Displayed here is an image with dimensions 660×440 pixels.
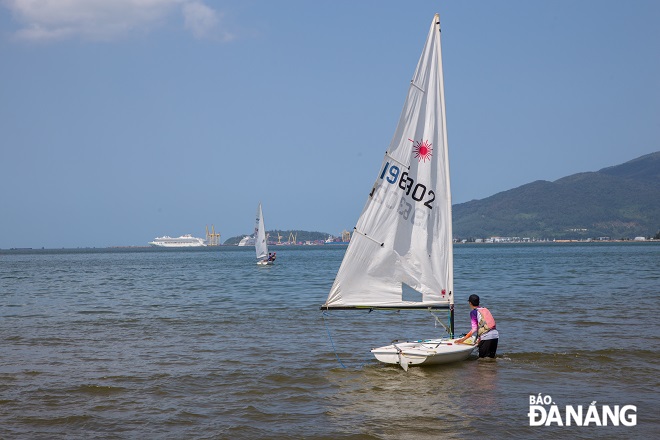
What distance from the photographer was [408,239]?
1470 cm

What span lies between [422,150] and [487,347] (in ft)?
16.5

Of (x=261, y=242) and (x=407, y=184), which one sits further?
(x=261, y=242)

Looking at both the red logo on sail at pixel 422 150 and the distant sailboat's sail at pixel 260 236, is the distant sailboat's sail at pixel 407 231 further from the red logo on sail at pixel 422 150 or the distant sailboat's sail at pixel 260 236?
the distant sailboat's sail at pixel 260 236

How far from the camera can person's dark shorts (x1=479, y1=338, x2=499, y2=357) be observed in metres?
15.5

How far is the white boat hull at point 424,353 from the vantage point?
47.5 ft

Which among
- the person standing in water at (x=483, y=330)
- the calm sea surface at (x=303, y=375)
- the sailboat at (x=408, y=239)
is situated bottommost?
the calm sea surface at (x=303, y=375)

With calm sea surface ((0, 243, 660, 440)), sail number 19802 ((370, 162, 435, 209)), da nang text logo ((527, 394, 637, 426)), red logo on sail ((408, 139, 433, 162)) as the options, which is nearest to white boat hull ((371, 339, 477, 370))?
calm sea surface ((0, 243, 660, 440))

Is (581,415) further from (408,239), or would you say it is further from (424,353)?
(408,239)

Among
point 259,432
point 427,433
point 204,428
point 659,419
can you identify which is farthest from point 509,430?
point 204,428

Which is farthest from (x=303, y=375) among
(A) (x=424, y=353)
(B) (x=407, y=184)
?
(B) (x=407, y=184)

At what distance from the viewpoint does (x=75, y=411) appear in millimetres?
12016

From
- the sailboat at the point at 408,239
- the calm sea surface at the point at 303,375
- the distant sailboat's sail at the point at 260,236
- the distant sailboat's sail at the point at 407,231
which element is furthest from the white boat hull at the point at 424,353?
the distant sailboat's sail at the point at 260,236

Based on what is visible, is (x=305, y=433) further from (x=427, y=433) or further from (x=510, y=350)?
Answer: (x=510, y=350)

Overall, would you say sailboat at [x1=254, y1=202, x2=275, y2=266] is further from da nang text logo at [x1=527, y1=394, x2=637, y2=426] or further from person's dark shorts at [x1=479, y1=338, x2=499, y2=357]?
da nang text logo at [x1=527, y1=394, x2=637, y2=426]
